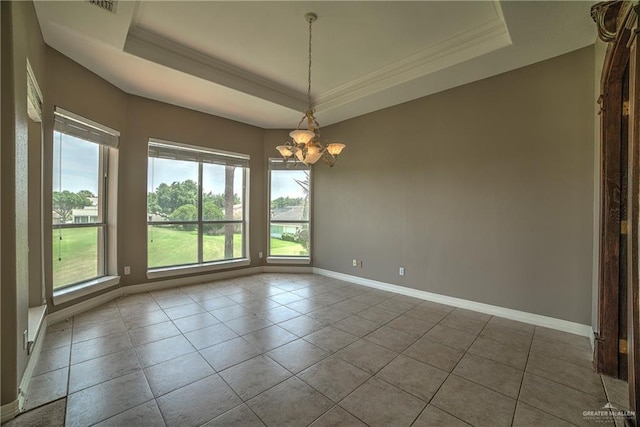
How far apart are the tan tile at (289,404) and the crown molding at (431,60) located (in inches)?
144

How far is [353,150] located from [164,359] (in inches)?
161

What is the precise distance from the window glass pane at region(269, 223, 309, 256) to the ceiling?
254cm

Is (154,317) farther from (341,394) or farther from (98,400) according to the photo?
(341,394)

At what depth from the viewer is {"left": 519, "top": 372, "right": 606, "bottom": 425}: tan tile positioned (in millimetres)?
1766

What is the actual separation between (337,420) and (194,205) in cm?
420

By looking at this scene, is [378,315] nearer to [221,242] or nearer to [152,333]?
[152,333]

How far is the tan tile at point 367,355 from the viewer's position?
231 centimetres

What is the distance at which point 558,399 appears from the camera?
1894 millimetres

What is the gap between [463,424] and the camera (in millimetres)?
1678

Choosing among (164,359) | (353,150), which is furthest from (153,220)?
(353,150)

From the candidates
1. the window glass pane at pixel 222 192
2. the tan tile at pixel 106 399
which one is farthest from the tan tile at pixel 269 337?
the window glass pane at pixel 222 192

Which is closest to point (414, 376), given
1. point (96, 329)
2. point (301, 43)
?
point (96, 329)

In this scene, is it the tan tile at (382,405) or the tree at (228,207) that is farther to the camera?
the tree at (228,207)

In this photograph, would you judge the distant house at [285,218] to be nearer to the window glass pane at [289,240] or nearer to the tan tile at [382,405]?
the window glass pane at [289,240]
